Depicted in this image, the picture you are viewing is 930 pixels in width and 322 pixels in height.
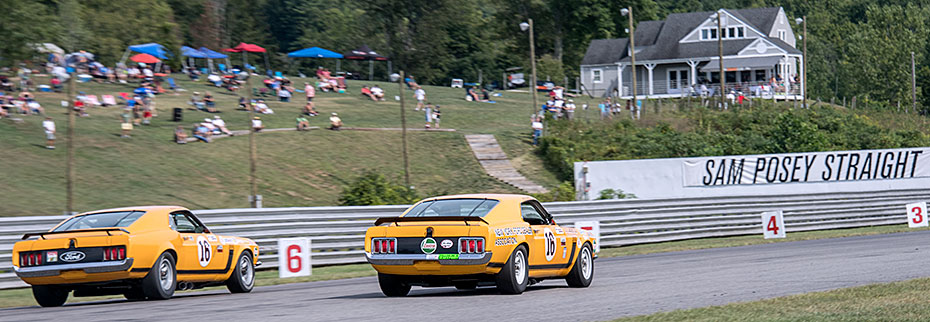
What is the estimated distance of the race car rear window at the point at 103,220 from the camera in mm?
12727

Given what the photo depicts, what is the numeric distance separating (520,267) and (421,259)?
4.21 ft

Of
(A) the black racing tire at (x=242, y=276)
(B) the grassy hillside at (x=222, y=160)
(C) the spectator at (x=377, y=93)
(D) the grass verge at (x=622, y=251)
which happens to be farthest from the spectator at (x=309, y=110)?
(A) the black racing tire at (x=242, y=276)

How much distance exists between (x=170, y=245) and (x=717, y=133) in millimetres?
38385

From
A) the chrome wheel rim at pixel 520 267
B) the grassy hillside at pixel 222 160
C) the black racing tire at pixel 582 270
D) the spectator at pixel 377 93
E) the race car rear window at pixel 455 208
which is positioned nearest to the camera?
the chrome wheel rim at pixel 520 267

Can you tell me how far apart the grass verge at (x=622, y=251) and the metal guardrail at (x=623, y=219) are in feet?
0.83

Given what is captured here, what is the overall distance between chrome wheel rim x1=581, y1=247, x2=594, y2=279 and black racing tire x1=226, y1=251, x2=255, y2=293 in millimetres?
4635

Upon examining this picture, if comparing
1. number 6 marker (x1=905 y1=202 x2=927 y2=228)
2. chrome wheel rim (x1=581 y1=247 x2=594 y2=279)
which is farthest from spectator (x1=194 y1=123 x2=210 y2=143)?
chrome wheel rim (x1=581 y1=247 x2=594 y2=279)

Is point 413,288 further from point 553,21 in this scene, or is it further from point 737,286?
point 553,21

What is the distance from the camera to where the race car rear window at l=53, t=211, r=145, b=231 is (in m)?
12.7

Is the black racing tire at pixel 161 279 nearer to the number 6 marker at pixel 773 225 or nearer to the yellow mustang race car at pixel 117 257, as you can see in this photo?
the yellow mustang race car at pixel 117 257

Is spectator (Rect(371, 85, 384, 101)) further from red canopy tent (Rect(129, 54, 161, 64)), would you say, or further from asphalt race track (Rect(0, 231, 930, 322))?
asphalt race track (Rect(0, 231, 930, 322))

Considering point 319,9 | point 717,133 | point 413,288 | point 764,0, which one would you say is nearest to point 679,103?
point 717,133

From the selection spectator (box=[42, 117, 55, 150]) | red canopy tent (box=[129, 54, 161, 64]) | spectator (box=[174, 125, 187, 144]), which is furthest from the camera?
red canopy tent (box=[129, 54, 161, 64])

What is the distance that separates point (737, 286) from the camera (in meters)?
12.7
